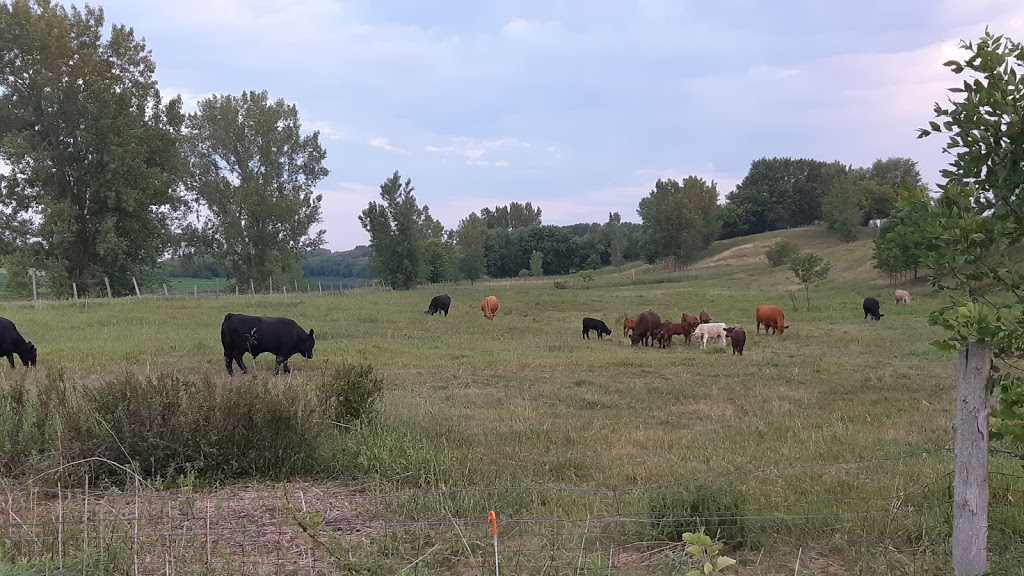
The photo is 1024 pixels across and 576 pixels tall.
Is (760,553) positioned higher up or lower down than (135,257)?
lower down

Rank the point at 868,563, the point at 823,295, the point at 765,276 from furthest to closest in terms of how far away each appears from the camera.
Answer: the point at 765,276 → the point at 823,295 → the point at 868,563

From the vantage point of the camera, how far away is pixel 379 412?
7.51 m

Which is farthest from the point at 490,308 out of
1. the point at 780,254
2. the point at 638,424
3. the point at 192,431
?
the point at 780,254

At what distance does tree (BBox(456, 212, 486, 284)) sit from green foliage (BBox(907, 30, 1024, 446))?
72014 mm

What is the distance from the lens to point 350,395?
7.29 meters

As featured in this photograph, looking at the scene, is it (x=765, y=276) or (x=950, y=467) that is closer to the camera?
(x=950, y=467)

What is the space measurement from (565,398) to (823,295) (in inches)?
1297

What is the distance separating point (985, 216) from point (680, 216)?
64755mm

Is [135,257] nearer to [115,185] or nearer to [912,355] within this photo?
[115,185]

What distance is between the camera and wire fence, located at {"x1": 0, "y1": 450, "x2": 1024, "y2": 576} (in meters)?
3.62

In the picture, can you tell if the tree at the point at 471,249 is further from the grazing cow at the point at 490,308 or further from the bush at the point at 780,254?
the grazing cow at the point at 490,308

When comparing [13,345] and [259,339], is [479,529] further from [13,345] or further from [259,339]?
[13,345]

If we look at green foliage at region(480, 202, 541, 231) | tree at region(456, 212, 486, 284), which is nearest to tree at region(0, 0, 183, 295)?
tree at region(456, 212, 486, 284)

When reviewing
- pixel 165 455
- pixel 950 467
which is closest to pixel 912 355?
pixel 950 467
